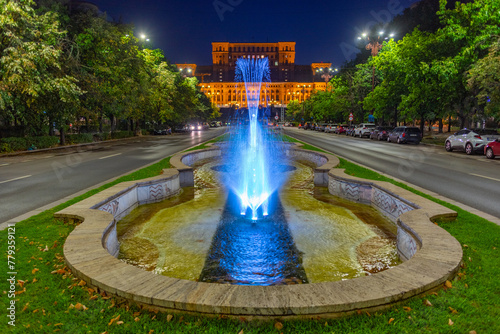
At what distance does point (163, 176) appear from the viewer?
10.0 m

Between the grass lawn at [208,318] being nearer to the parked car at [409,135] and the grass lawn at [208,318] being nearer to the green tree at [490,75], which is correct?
the green tree at [490,75]

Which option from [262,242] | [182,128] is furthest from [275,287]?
[182,128]

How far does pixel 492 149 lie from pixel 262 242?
62.8ft

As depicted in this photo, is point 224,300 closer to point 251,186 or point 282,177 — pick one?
point 251,186

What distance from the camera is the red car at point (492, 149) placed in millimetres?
18980

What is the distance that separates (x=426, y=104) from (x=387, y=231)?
31.1 metres

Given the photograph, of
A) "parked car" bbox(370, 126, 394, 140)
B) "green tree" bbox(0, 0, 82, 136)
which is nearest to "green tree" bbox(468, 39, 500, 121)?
"parked car" bbox(370, 126, 394, 140)

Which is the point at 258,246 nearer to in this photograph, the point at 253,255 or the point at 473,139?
the point at 253,255

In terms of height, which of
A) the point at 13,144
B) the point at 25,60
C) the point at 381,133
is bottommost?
the point at 381,133

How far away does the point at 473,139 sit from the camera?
21.8 meters

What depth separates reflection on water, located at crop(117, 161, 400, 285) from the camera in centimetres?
519

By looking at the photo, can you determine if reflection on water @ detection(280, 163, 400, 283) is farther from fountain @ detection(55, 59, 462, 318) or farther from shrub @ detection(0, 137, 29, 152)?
shrub @ detection(0, 137, 29, 152)

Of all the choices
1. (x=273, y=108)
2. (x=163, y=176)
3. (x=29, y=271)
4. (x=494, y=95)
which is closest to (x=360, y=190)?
(x=163, y=176)

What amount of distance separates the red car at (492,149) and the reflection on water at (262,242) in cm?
1497
